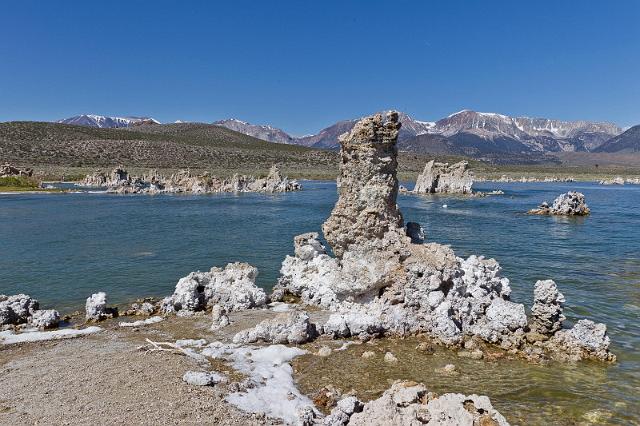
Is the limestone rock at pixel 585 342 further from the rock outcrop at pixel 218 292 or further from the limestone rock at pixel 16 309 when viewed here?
the limestone rock at pixel 16 309

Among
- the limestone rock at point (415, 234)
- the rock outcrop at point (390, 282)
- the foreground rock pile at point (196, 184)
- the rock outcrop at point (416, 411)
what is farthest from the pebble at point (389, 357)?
the foreground rock pile at point (196, 184)

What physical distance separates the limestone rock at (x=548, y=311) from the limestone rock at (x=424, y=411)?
21.5 feet

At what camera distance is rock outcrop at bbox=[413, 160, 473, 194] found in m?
89.5

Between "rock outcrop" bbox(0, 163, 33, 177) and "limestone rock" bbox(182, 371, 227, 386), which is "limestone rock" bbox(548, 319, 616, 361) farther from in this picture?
"rock outcrop" bbox(0, 163, 33, 177)

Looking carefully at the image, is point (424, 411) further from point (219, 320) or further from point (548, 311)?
point (219, 320)

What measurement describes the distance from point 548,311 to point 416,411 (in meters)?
7.51

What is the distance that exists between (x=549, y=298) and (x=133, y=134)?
173027 millimetres

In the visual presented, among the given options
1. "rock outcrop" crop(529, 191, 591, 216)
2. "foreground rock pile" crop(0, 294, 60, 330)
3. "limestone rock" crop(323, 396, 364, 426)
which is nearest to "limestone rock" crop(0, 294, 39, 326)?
"foreground rock pile" crop(0, 294, 60, 330)

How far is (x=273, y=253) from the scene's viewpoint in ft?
87.4

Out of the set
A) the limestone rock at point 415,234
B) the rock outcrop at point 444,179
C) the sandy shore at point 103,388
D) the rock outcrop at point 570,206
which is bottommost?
the sandy shore at point 103,388

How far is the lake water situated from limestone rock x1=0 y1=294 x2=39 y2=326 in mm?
1364

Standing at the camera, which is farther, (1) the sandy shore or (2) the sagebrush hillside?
(2) the sagebrush hillside

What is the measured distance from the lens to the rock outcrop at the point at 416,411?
24.4 ft

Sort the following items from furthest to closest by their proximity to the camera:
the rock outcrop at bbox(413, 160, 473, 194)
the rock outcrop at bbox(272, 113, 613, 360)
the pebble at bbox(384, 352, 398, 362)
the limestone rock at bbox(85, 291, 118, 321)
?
the rock outcrop at bbox(413, 160, 473, 194), the limestone rock at bbox(85, 291, 118, 321), the rock outcrop at bbox(272, 113, 613, 360), the pebble at bbox(384, 352, 398, 362)
